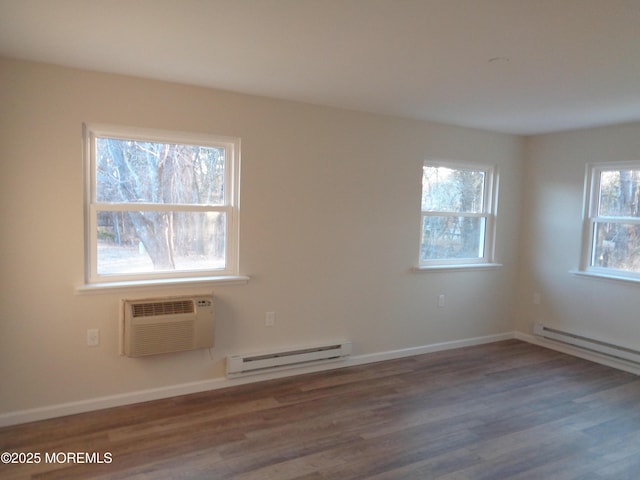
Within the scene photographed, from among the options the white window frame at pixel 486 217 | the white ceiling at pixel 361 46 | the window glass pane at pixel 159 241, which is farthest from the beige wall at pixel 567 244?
the window glass pane at pixel 159 241

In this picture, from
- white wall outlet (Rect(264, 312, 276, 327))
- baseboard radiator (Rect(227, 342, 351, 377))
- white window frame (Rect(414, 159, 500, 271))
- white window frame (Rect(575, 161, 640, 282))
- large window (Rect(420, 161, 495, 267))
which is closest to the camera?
baseboard radiator (Rect(227, 342, 351, 377))

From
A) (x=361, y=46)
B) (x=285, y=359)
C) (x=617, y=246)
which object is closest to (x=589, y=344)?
(x=617, y=246)

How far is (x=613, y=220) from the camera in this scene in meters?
4.18

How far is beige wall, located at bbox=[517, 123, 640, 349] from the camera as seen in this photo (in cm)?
406

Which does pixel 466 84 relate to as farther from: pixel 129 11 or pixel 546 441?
pixel 546 441

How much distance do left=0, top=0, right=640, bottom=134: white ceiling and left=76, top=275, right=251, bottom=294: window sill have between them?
139 centimetres

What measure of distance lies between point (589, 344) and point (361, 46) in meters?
3.70

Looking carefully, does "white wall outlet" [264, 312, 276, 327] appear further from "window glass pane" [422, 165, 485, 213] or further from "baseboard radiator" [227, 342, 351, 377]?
"window glass pane" [422, 165, 485, 213]

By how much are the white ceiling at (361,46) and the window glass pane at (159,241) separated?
0.97m

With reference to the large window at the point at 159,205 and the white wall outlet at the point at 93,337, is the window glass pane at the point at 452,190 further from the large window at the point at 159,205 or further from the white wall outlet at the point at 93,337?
the white wall outlet at the point at 93,337

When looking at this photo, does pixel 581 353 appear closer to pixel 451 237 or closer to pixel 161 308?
pixel 451 237

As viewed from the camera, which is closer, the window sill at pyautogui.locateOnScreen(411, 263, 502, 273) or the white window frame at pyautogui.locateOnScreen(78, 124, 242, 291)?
the white window frame at pyautogui.locateOnScreen(78, 124, 242, 291)

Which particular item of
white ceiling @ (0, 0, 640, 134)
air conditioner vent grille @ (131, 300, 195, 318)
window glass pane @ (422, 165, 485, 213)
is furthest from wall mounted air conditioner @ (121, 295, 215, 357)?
window glass pane @ (422, 165, 485, 213)

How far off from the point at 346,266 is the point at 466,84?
1.76m
